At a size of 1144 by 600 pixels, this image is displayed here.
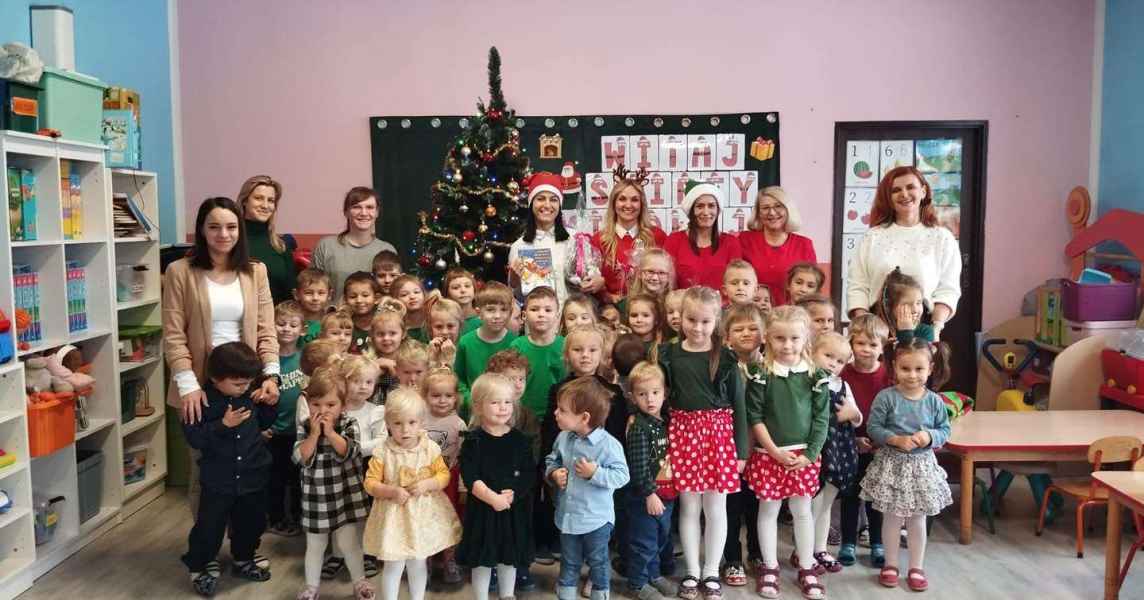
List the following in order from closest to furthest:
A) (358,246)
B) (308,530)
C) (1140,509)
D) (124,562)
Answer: (1140,509), (308,530), (124,562), (358,246)

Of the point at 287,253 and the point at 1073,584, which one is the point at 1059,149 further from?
the point at 287,253

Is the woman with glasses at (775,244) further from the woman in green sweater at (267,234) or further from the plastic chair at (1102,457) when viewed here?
the woman in green sweater at (267,234)

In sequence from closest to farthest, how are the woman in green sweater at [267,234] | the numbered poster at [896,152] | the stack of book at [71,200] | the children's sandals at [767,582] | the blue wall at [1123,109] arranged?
the children's sandals at [767,582] → the stack of book at [71,200] → the woman in green sweater at [267,234] → the blue wall at [1123,109] → the numbered poster at [896,152]

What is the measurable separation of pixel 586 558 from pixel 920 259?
224cm

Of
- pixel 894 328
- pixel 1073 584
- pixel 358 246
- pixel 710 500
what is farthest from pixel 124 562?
pixel 1073 584

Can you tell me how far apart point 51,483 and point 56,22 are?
7.68 ft

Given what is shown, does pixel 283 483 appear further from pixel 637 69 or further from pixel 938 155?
pixel 938 155

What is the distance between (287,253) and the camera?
4.87 m

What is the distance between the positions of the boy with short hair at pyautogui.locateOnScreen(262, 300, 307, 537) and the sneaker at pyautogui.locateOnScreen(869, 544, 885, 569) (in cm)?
267

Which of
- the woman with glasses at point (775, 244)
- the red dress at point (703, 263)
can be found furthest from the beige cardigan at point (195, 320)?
the woman with glasses at point (775, 244)

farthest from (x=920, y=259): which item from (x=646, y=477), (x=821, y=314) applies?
(x=646, y=477)

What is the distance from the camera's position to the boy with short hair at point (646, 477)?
3.57 m

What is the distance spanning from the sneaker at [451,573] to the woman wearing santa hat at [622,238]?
1.56 metres

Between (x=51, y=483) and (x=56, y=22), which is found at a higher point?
(x=56, y=22)
